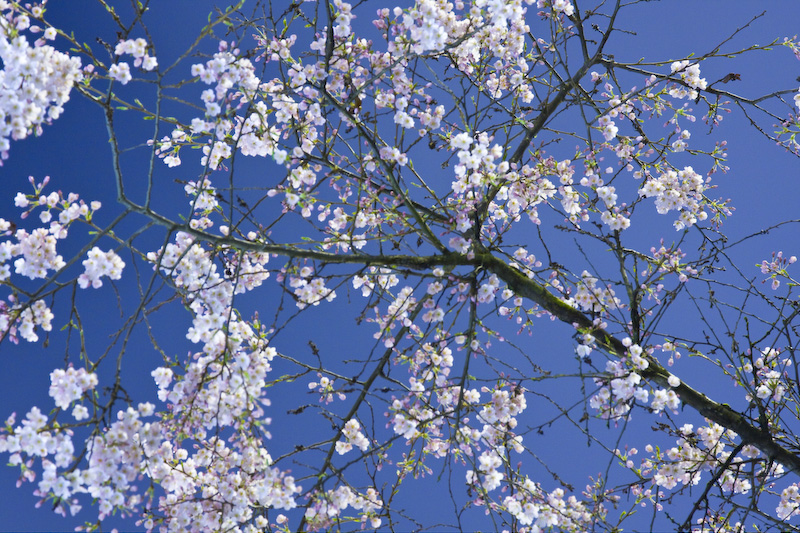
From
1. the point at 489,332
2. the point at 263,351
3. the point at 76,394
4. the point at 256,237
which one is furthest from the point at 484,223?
the point at 76,394

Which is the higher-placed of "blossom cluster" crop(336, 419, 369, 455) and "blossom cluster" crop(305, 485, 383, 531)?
"blossom cluster" crop(336, 419, 369, 455)

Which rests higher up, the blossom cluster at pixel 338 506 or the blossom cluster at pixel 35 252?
the blossom cluster at pixel 35 252

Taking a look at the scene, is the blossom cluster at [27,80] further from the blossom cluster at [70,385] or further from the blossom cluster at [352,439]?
the blossom cluster at [352,439]

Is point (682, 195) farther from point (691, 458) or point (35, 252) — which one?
point (35, 252)

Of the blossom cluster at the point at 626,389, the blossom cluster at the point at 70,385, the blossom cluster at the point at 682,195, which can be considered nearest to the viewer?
the blossom cluster at the point at 70,385

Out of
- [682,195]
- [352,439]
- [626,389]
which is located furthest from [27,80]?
[682,195]

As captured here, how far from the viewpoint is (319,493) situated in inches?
151

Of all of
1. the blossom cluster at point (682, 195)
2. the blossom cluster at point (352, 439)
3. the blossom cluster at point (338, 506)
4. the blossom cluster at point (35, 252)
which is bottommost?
the blossom cluster at point (338, 506)

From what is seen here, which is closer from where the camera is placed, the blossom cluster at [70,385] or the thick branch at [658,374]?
the blossom cluster at [70,385]

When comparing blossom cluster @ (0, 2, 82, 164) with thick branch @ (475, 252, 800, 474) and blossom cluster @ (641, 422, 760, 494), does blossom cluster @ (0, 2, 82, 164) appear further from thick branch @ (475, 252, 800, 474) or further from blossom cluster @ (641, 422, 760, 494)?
blossom cluster @ (641, 422, 760, 494)

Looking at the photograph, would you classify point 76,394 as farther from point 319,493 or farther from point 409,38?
point 409,38

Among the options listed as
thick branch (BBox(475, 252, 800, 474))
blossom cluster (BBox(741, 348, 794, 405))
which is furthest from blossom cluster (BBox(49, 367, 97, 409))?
blossom cluster (BBox(741, 348, 794, 405))

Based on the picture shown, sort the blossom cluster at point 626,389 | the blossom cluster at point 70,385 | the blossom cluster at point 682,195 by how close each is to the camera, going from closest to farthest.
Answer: the blossom cluster at point 70,385 → the blossom cluster at point 626,389 → the blossom cluster at point 682,195

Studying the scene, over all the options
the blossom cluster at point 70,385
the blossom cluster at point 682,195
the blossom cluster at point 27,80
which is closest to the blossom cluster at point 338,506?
the blossom cluster at point 70,385
